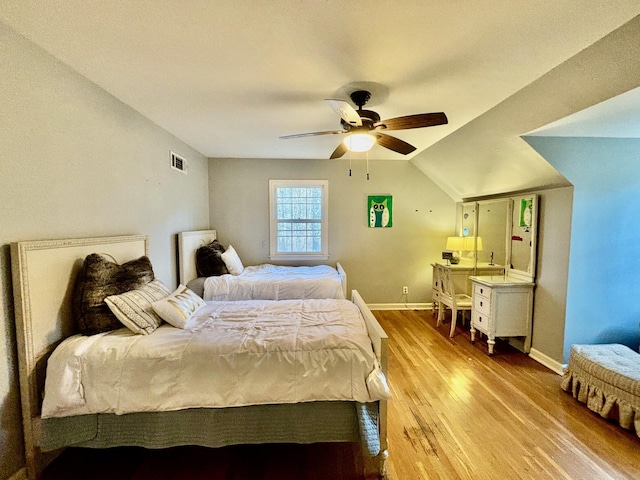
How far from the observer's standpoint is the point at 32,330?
154cm

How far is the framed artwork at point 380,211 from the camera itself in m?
4.65

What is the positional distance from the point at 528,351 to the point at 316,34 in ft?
12.2

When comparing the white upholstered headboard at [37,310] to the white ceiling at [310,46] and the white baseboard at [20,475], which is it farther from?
the white ceiling at [310,46]

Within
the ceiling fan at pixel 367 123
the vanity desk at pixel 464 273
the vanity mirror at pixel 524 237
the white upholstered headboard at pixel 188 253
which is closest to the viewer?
the ceiling fan at pixel 367 123

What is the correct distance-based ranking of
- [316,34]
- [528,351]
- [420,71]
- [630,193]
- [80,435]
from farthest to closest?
1. [528,351]
2. [630,193]
3. [420,71]
4. [80,435]
5. [316,34]

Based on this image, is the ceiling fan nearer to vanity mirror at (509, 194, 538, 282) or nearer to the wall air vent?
vanity mirror at (509, 194, 538, 282)

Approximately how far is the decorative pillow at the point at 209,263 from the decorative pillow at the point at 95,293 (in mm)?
1612

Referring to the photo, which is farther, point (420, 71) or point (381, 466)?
point (420, 71)

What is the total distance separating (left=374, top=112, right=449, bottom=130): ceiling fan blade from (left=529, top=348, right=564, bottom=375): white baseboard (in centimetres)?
266

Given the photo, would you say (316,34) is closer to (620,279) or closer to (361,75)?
(361,75)

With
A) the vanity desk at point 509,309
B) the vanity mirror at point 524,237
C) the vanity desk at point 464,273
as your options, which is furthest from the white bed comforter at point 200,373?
the vanity desk at point 464,273

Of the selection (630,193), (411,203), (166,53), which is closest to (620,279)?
(630,193)

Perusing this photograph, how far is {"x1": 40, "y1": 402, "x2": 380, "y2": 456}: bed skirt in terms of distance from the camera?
1.58 m

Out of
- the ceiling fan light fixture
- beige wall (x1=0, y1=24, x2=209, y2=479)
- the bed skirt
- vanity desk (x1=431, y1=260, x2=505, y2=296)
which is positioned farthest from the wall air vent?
vanity desk (x1=431, y1=260, x2=505, y2=296)
